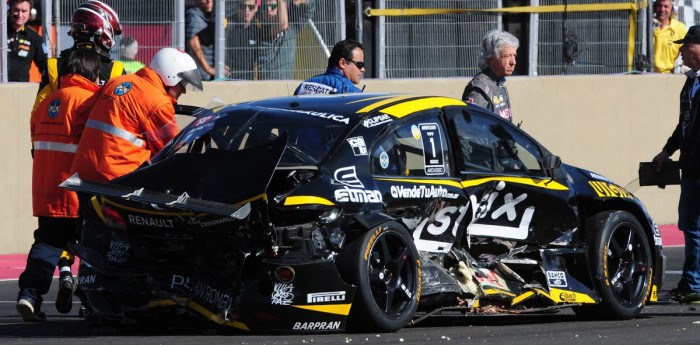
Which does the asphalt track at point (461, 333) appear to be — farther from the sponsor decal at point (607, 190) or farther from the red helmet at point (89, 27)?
the red helmet at point (89, 27)

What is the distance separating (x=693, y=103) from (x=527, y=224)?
2100 millimetres

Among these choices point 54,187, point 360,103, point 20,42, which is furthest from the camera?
point 20,42

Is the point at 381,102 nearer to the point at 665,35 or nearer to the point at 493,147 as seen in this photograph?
the point at 493,147

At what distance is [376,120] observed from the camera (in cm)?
Result: 872

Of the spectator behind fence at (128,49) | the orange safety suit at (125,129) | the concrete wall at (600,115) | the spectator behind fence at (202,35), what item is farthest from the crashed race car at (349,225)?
the concrete wall at (600,115)

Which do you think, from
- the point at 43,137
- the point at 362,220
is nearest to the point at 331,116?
the point at 362,220

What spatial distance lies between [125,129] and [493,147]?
2.29 m

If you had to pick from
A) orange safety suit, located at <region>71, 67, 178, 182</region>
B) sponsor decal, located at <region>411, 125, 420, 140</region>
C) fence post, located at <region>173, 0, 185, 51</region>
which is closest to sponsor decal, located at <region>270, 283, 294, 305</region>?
sponsor decal, located at <region>411, 125, 420, 140</region>

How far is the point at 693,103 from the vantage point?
35.5 ft

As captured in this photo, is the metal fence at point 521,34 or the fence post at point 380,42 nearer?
the fence post at point 380,42

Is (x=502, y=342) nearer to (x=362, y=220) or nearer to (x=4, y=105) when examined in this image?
(x=362, y=220)

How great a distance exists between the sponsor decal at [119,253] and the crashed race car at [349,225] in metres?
0.01

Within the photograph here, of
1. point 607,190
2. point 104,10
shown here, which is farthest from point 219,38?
point 607,190

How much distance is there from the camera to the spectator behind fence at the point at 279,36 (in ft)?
51.3
